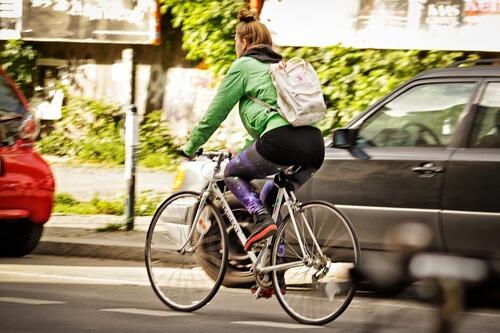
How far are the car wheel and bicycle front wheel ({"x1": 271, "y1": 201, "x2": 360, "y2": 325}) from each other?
3.38 m

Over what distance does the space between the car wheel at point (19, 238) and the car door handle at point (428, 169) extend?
3.54 m

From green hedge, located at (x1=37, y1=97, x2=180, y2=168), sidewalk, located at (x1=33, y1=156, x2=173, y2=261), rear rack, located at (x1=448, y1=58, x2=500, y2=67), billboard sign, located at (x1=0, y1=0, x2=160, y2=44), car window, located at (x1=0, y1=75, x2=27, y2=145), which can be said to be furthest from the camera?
green hedge, located at (x1=37, y1=97, x2=180, y2=168)

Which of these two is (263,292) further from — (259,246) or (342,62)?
(342,62)

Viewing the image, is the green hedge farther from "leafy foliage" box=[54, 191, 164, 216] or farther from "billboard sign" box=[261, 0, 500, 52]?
"leafy foliage" box=[54, 191, 164, 216]

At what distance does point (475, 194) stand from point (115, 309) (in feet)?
7.67

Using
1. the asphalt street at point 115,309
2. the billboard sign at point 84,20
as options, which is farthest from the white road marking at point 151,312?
the billboard sign at point 84,20

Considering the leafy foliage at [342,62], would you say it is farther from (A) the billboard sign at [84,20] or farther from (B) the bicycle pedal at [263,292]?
(B) the bicycle pedal at [263,292]

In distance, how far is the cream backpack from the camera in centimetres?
697

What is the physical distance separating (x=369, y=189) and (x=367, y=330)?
5321 millimetres

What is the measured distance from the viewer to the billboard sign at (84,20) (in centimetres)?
1708

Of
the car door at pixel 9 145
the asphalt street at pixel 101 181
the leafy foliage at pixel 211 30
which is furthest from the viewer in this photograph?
the leafy foliage at pixel 211 30

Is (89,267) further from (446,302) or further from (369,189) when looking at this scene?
(446,302)

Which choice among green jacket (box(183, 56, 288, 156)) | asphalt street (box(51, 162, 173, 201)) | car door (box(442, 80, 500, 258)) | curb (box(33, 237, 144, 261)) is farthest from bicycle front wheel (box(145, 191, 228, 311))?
asphalt street (box(51, 162, 173, 201))

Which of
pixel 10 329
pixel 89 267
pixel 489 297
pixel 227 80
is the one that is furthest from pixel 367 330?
pixel 89 267
